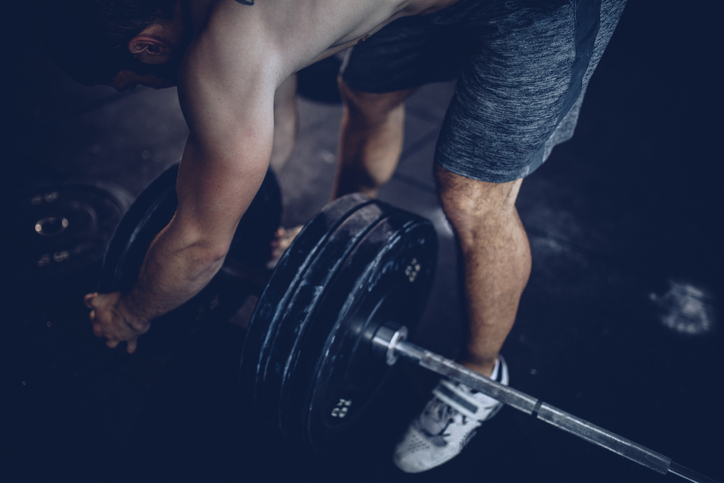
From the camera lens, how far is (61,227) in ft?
3.75

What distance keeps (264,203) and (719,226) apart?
1.37 metres

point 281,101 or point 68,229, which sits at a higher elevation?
point 281,101

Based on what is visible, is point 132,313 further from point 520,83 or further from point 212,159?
point 520,83

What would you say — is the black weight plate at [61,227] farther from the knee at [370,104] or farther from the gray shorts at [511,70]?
the gray shorts at [511,70]

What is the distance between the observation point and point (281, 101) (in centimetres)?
112

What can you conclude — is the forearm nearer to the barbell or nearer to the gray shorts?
the barbell

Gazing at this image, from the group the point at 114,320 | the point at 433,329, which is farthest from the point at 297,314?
the point at 433,329

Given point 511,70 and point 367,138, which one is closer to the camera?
point 511,70

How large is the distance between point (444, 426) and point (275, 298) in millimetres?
386

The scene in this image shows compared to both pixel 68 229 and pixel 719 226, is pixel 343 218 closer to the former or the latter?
pixel 68 229

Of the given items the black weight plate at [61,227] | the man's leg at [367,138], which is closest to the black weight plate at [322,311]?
the man's leg at [367,138]

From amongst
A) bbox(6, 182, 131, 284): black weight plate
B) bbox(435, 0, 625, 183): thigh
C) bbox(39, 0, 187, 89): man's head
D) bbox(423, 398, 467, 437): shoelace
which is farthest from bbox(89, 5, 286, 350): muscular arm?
bbox(6, 182, 131, 284): black weight plate

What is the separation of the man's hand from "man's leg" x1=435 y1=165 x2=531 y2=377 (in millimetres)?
496

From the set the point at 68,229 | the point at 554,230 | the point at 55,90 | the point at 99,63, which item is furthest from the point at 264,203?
the point at 55,90
